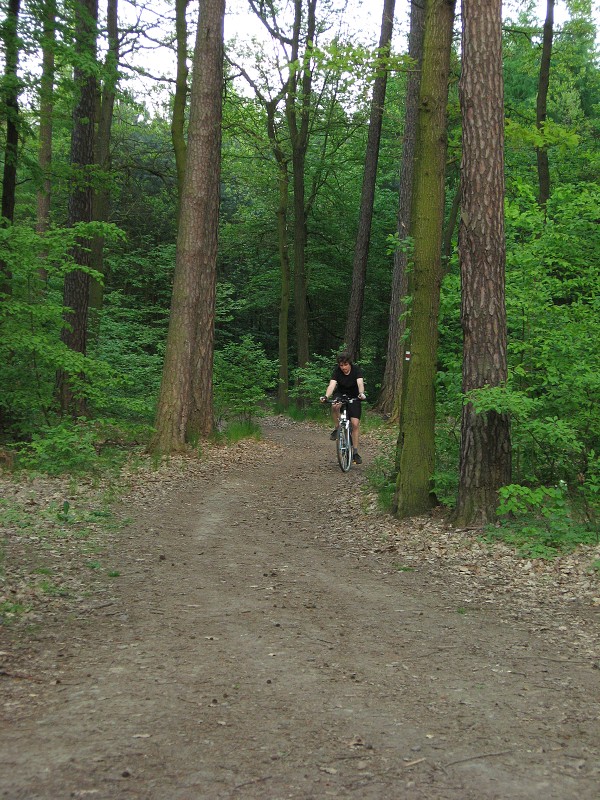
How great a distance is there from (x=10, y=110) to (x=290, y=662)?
10.4 meters

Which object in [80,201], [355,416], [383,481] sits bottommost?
[383,481]

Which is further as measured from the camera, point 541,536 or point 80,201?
point 80,201

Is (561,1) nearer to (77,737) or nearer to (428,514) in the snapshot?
(428,514)

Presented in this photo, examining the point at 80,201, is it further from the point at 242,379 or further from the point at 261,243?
the point at 261,243

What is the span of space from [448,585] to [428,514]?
7.55 ft

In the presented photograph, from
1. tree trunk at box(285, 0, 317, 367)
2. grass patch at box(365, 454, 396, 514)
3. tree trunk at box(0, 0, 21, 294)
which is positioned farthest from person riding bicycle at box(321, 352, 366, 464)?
tree trunk at box(285, 0, 317, 367)

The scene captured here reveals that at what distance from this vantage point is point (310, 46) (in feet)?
28.6

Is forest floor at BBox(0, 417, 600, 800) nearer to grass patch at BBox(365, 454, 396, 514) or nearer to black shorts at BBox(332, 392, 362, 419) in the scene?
grass patch at BBox(365, 454, 396, 514)

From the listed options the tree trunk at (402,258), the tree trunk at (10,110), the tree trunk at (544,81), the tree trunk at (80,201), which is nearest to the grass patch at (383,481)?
the tree trunk at (402,258)

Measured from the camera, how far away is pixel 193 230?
14.0 meters

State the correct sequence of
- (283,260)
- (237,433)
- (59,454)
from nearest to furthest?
(59,454) → (237,433) → (283,260)

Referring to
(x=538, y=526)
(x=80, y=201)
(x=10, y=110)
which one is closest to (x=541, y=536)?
(x=538, y=526)

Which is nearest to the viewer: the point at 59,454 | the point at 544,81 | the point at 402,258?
the point at 59,454

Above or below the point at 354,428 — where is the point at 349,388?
above
